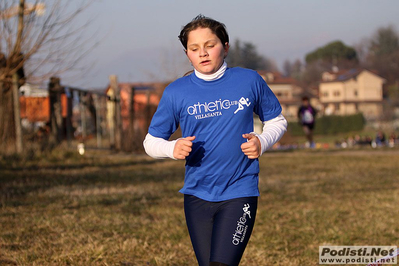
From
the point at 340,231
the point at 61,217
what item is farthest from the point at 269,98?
the point at 61,217

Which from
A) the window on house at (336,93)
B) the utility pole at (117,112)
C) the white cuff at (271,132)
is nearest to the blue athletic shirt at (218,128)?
the white cuff at (271,132)

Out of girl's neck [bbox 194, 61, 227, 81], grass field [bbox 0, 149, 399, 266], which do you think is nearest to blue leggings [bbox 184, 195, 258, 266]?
girl's neck [bbox 194, 61, 227, 81]

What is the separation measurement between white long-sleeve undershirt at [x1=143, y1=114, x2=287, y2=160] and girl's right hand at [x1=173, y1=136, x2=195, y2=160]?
0.31 ft

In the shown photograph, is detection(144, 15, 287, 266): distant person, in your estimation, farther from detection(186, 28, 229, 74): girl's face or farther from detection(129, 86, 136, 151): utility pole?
detection(129, 86, 136, 151): utility pole

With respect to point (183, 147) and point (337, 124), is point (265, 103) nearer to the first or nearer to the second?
point (183, 147)

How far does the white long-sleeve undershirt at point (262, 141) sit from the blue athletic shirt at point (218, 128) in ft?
0.41

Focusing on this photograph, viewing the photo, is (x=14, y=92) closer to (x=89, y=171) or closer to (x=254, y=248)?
(x=89, y=171)

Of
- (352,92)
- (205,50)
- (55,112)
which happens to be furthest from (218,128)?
(352,92)

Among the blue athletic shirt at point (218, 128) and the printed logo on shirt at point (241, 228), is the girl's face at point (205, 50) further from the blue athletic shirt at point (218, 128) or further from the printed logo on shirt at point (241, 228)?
the printed logo on shirt at point (241, 228)

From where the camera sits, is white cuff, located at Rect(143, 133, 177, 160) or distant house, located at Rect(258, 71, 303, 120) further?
distant house, located at Rect(258, 71, 303, 120)

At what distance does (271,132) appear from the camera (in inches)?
152

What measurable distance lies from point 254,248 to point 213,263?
2.53 metres

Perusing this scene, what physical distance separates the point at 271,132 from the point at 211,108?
45 cm

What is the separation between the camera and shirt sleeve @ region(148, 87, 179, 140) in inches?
152
